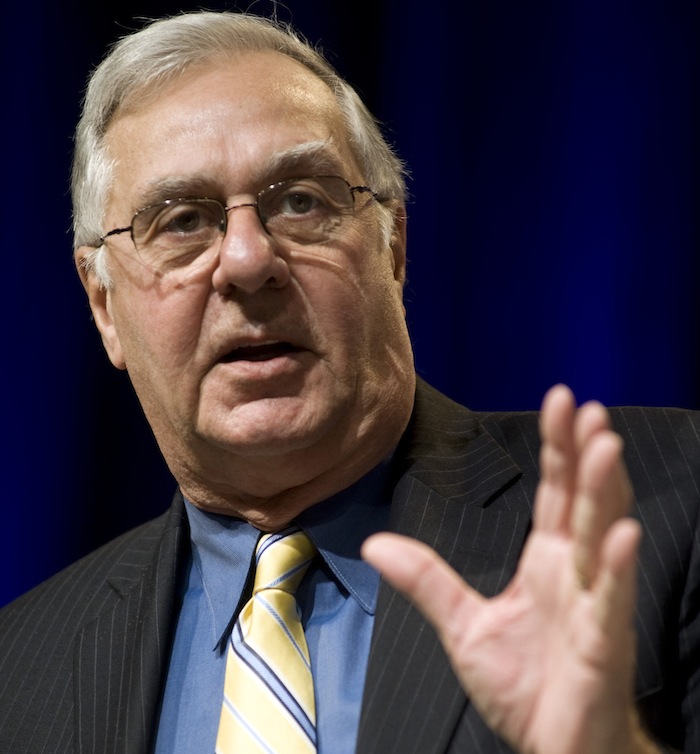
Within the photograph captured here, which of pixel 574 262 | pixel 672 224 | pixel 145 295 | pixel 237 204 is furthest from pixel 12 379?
pixel 672 224

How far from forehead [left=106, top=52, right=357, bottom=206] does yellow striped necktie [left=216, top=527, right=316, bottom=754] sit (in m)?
0.58

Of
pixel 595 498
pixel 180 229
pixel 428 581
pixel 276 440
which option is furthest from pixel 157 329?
pixel 595 498

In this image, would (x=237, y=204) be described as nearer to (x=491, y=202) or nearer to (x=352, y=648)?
(x=352, y=648)

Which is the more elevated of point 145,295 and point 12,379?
point 145,295

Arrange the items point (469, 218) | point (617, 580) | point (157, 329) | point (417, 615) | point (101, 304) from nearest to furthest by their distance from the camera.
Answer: point (617, 580) < point (417, 615) < point (157, 329) < point (101, 304) < point (469, 218)

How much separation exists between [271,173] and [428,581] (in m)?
0.87

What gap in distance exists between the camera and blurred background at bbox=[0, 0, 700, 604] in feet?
7.75

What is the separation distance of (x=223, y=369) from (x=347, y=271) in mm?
249

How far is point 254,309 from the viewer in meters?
1.70

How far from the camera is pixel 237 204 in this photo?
5.76ft

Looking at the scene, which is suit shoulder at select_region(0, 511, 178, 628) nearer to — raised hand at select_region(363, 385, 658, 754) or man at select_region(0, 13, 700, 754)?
man at select_region(0, 13, 700, 754)

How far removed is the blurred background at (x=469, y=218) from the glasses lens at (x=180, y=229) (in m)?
0.76

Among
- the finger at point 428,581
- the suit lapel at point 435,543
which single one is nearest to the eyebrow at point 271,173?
the suit lapel at point 435,543

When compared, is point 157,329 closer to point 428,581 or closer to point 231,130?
point 231,130
